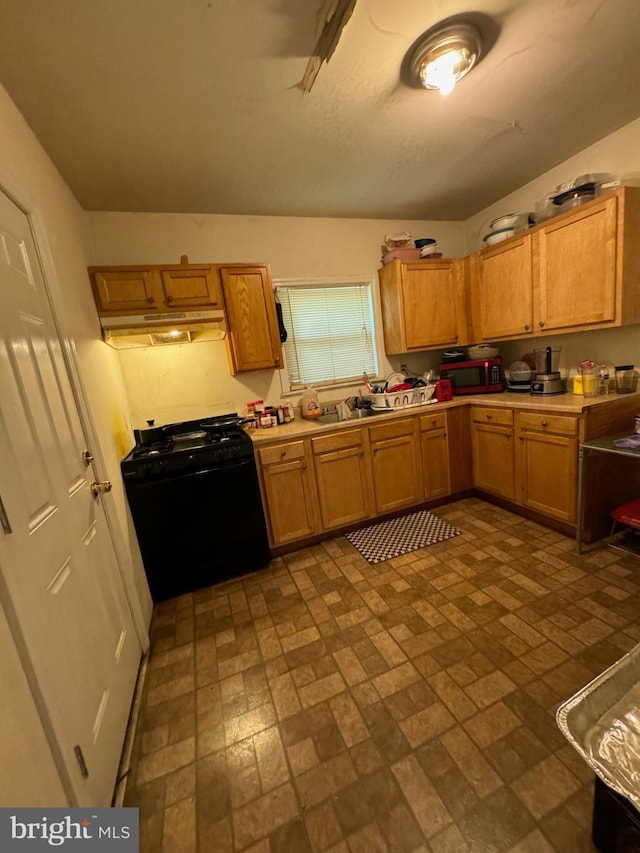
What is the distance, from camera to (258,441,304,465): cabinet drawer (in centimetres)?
231

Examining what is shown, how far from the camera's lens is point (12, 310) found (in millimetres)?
1034

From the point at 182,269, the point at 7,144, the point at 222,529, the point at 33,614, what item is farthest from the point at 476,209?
the point at 33,614

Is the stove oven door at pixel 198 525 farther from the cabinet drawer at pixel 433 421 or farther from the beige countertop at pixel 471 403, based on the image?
the cabinet drawer at pixel 433 421

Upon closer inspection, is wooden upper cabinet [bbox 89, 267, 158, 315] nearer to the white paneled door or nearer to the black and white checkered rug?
the white paneled door

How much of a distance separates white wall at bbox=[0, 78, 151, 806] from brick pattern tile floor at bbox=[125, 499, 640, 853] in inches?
19.5

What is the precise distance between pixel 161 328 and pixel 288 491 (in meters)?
1.42

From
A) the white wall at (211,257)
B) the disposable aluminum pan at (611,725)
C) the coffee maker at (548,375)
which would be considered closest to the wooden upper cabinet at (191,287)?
the white wall at (211,257)

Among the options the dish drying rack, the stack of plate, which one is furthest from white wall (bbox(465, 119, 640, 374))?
the dish drying rack

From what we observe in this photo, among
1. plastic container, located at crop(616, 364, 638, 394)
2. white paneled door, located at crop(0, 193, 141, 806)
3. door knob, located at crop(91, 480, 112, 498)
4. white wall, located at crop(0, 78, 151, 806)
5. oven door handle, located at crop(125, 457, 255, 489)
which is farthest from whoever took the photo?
plastic container, located at crop(616, 364, 638, 394)

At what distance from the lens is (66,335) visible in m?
1.41

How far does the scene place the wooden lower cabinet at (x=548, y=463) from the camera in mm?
2150

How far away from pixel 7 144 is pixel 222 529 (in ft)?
6.82

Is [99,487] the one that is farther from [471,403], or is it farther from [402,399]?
[471,403]

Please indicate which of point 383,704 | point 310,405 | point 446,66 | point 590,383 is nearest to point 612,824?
point 383,704
